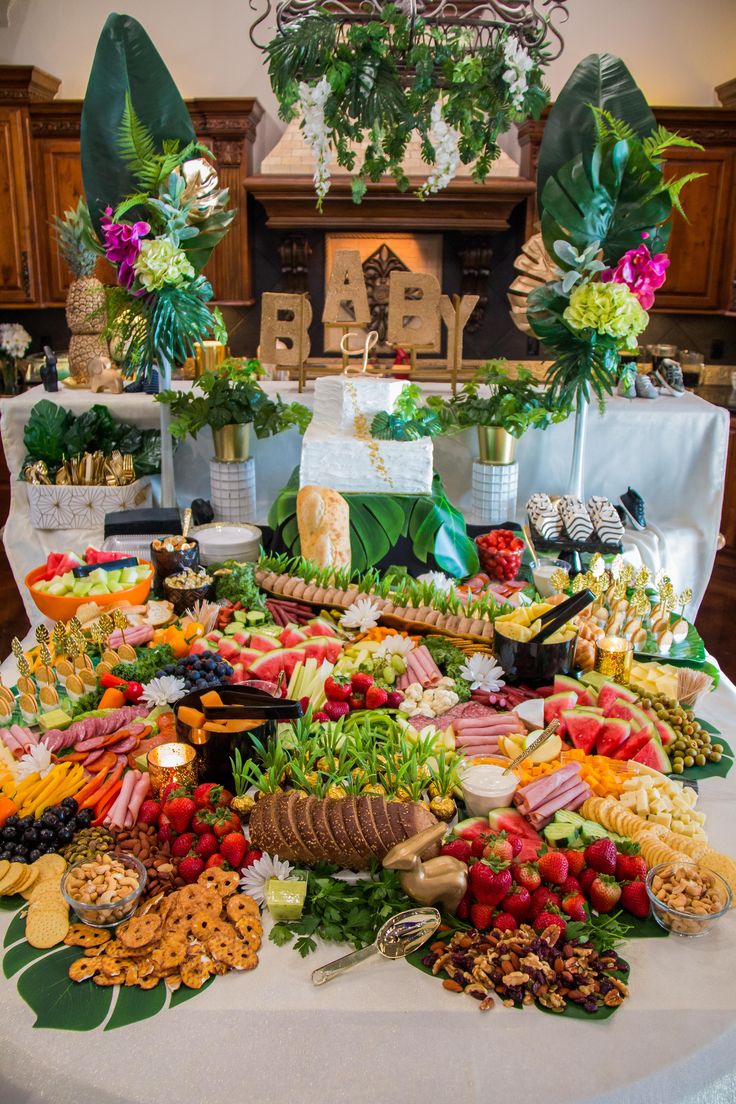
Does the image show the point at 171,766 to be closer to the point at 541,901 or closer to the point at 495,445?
the point at 541,901

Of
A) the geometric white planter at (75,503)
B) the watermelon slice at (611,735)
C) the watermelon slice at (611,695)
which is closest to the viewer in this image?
the watermelon slice at (611,735)

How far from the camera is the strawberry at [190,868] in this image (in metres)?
1.53

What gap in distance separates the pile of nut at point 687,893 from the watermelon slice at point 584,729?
431mm

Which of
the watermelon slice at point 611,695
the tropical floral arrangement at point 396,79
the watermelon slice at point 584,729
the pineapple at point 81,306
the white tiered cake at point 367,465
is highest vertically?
the tropical floral arrangement at point 396,79

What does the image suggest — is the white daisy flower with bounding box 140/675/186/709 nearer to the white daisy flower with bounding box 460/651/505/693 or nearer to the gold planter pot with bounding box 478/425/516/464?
the white daisy flower with bounding box 460/651/505/693

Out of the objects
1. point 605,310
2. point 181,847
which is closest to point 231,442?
point 605,310

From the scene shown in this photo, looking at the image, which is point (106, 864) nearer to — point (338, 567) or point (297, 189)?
point (338, 567)

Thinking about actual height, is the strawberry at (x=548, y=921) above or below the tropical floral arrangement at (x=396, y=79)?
below

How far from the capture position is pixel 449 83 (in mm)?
2791

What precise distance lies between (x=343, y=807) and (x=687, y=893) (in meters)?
0.55

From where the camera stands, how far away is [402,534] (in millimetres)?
2975

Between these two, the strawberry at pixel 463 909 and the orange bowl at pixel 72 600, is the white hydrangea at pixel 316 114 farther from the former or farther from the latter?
the strawberry at pixel 463 909

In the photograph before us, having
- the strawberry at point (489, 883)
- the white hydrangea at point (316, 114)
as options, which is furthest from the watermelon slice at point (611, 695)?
the white hydrangea at point (316, 114)

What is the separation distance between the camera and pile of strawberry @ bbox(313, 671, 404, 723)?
1.96 metres
